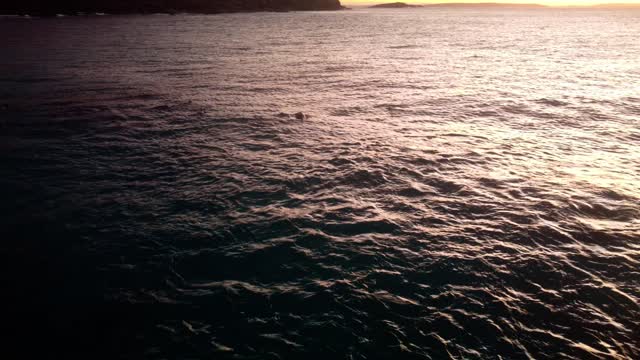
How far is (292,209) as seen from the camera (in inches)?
635

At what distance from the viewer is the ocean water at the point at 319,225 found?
32.9 ft

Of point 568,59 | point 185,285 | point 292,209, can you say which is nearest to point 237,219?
point 292,209

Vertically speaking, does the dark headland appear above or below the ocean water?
above

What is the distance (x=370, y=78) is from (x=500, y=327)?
36.3 metres

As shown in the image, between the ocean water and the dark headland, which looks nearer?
the ocean water

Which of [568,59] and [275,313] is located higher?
[568,59]

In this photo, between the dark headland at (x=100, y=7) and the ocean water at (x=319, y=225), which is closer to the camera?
the ocean water at (x=319, y=225)

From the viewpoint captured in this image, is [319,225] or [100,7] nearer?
[319,225]

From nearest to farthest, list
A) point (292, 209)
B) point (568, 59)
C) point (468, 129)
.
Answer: point (292, 209) → point (468, 129) → point (568, 59)

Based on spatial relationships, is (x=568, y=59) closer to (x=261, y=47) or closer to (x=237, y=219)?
(x=261, y=47)

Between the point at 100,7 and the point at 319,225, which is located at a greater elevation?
the point at 100,7

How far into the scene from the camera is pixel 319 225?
1499 centimetres

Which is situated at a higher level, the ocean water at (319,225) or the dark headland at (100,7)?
the dark headland at (100,7)

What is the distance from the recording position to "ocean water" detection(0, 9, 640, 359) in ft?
32.9
